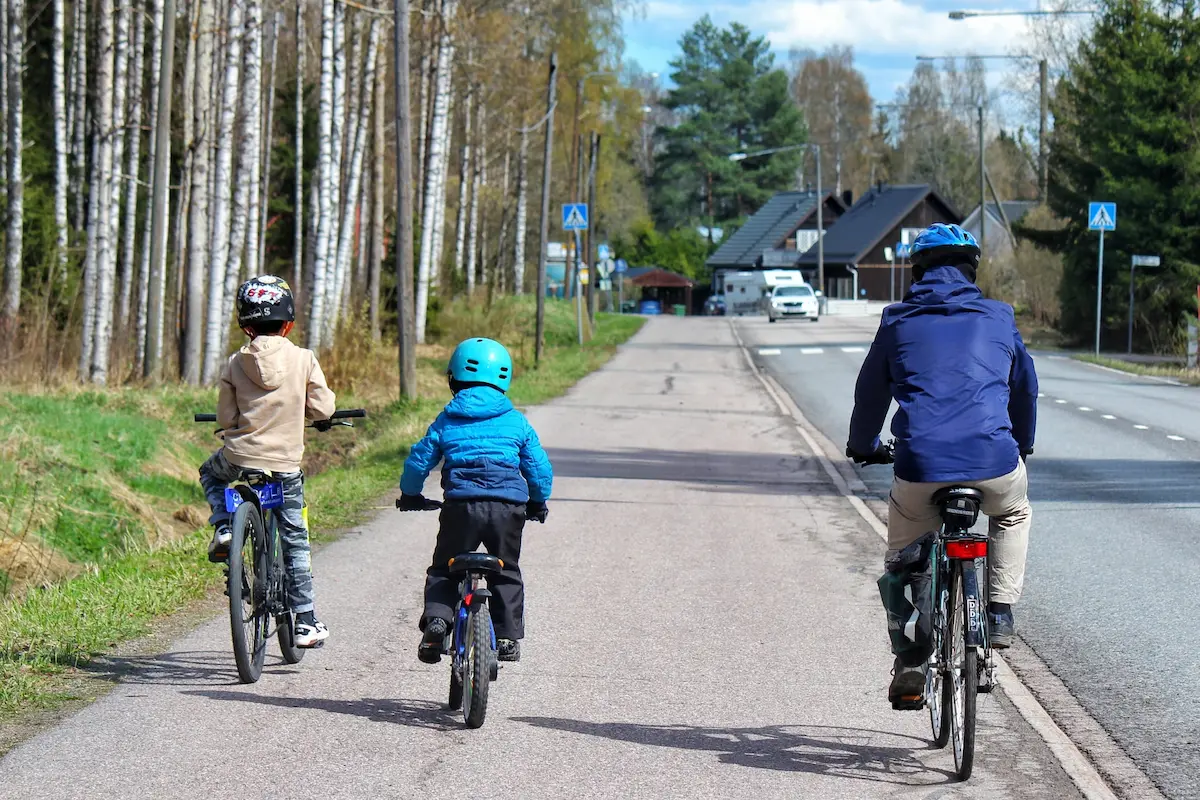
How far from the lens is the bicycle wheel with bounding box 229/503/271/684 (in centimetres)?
658

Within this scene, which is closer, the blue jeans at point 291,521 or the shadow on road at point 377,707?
the shadow on road at point 377,707

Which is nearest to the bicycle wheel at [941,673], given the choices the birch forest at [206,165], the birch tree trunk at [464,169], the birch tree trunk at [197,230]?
the birch forest at [206,165]

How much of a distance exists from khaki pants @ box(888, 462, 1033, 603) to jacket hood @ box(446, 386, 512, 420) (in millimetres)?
1591

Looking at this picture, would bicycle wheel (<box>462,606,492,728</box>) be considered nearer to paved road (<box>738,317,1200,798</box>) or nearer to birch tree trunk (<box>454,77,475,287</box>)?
paved road (<box>738,317,1200,798</box>)

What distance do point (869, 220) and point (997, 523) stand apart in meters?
95.0

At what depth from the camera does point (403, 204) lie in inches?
827

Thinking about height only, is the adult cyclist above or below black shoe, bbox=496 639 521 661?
above

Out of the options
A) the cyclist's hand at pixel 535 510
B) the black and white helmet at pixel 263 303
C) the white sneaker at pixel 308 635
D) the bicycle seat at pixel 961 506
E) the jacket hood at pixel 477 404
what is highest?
the black and white helmet at pixel 263 303

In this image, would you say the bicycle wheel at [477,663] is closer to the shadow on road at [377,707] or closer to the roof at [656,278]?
the shadow on road at [377,707]

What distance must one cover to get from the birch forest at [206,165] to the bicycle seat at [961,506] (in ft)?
53.8

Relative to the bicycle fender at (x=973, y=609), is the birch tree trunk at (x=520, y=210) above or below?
above

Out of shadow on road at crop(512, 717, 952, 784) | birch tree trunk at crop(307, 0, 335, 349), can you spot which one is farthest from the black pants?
birch tree trunk at crop(307, 0, 335, 349)

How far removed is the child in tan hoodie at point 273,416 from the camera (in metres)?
6.91

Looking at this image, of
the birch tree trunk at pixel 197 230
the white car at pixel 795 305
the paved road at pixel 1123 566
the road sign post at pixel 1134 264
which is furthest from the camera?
the white car at pixel 795 305
